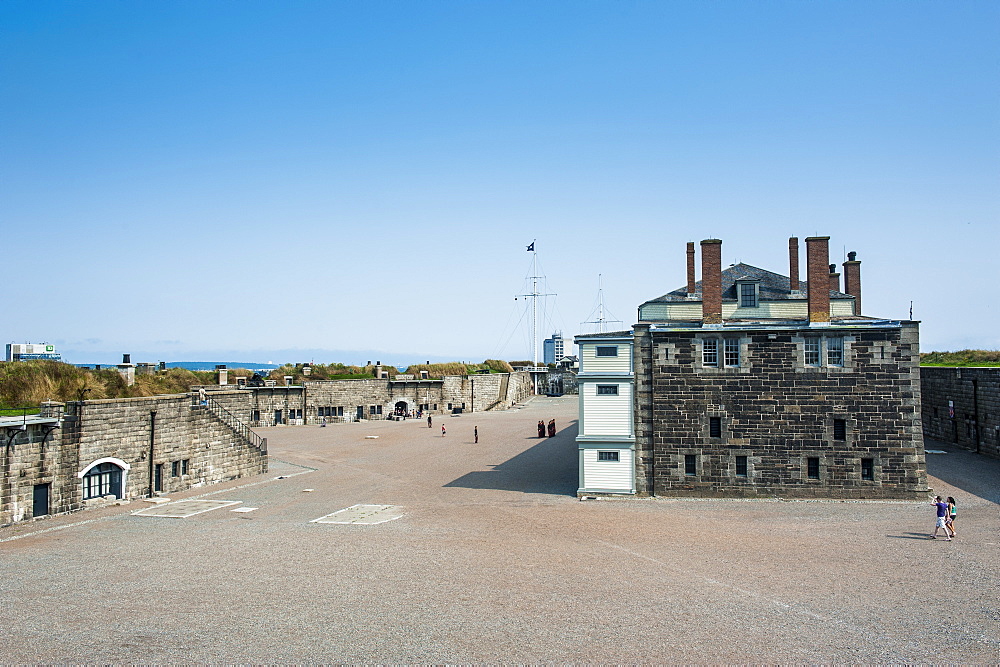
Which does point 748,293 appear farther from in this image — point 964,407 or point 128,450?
point 128,450

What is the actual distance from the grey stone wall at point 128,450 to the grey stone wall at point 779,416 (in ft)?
69.5

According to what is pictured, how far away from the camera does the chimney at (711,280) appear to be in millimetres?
28453

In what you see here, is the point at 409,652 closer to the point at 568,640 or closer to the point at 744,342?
the point at 568,640

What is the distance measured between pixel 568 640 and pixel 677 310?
2506 cm

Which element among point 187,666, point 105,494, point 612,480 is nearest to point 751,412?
point 612,480

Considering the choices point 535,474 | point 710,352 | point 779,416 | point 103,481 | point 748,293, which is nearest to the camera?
point 779,416

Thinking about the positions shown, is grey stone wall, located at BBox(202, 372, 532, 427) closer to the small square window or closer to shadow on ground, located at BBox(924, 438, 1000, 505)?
the small square window

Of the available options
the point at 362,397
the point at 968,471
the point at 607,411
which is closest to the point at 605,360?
the point at 607,411

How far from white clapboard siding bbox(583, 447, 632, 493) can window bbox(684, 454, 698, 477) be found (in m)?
2.31

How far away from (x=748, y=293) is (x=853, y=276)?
430 inches

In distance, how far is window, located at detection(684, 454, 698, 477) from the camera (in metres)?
27.7

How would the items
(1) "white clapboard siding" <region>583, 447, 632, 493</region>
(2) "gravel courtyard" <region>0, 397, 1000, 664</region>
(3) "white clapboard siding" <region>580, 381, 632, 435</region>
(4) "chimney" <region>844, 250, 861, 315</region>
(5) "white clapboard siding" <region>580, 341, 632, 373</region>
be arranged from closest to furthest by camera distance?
(2) "gravel courtyard" <region>0, 397, 1000, 664</region>, (1) "white clapboard siding" <region>583, 447, 632, 493</region>, (3) "white clapboard siding" <region>580, 381, 632, 435</region>, (5) "white clapboard siding" <region>580, 341, 632, 373</region>, (4) "chimney" <region>844, 250, 861, 315</region>

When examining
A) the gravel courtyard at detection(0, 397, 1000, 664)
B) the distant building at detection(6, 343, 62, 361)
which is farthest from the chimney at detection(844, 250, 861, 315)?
the distant building at detection(6, 343, 62, 361)

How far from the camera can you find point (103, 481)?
90.7 feet
